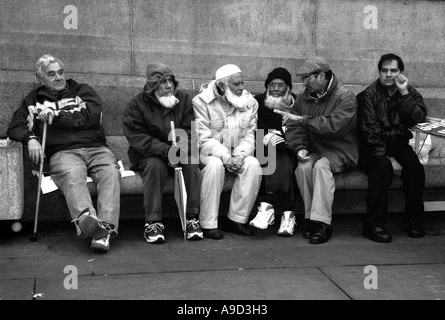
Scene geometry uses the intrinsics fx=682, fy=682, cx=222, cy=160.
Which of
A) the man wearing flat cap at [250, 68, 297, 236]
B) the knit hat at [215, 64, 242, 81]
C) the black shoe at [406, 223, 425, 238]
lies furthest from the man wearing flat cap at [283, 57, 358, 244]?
the black shoe at [406, 223, 425, 238]

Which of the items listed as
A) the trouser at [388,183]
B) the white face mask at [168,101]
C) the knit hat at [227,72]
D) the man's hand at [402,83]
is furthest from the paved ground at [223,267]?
the knit hat at [227,72]

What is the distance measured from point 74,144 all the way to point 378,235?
9.04 feet

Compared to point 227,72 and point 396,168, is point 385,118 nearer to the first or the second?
point 396,168

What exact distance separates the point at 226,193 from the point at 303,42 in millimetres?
2202

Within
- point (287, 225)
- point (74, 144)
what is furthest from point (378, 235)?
point (74, 144)

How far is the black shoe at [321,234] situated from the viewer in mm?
5773

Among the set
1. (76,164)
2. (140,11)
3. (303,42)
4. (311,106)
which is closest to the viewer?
(76,164)

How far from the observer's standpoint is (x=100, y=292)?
4.36 m

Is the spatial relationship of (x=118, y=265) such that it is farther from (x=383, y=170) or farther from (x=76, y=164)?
(x=383, y=170)

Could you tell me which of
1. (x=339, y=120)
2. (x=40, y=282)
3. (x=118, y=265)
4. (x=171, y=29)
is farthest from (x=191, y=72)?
(x=40, y=282)

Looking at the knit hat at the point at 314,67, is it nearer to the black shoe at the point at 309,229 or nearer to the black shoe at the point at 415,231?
the black shoe at the point at 309,229

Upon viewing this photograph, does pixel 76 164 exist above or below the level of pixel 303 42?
below

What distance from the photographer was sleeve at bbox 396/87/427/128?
6.04 m

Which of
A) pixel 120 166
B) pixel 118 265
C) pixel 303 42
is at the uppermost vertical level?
pixel 303 42
